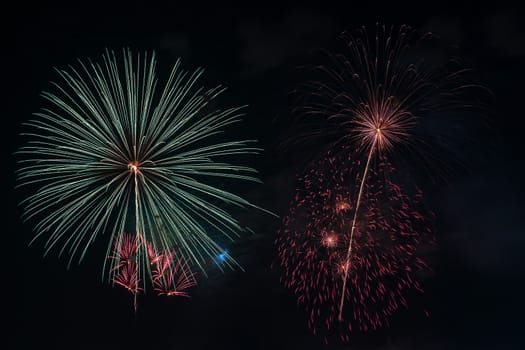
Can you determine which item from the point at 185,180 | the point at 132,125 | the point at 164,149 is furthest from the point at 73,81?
the point at 185,180

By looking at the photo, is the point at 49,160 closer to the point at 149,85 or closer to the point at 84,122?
the point at 84,122

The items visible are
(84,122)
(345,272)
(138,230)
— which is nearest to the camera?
(84,122)

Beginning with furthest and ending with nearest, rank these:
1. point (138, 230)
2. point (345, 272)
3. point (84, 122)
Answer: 1. point (345, 272)
2. point (138, 230)
3. point (84, 122)

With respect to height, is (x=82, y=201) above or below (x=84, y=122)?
below

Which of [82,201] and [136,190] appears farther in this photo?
[136,190]

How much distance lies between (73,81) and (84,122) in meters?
2.05

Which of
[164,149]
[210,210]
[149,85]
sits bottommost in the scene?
[210,210]

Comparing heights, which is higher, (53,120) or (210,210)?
(53,120)

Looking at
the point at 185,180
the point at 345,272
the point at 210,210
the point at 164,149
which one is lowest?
the point at 345,272

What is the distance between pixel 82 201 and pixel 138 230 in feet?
Result: 10.1

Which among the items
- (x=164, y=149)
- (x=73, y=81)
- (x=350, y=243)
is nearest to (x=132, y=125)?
(x=164, y=149)

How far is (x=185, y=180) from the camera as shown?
2388 cm

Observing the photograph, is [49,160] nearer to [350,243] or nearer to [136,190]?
[136,190]

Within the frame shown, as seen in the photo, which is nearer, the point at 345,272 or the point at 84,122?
the point at 84,122
